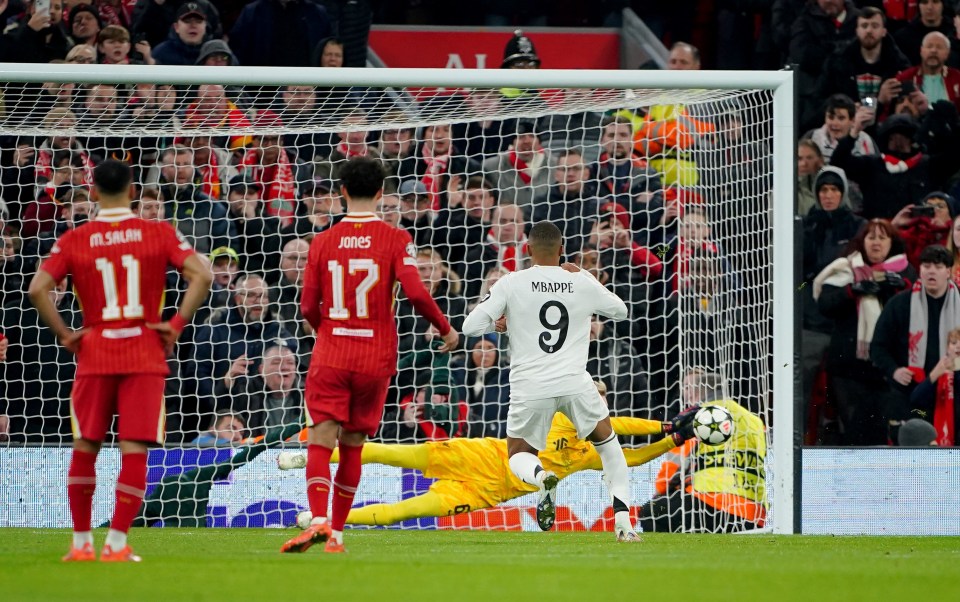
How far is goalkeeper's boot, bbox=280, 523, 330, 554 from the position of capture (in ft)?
22.7

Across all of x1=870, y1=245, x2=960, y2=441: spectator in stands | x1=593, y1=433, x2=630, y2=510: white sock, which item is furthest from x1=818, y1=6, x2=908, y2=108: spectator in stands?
x1=593, y1=433, x2=630, y2=510: white sock

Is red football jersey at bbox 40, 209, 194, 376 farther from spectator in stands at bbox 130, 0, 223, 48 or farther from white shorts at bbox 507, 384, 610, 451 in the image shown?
spectator in stands at bbox 130, 0, 223, 48

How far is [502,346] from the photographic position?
12445 mm

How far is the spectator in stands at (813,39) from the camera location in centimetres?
1422

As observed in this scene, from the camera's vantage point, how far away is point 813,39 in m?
14.3

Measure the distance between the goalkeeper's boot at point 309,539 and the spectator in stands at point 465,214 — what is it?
4654 mm

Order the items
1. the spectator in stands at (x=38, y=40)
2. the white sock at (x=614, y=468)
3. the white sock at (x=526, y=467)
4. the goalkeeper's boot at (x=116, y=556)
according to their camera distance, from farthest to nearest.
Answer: the spectator in stands at (x=38, y=40) → the white sock at (x=614, y=468) → the white sock at (x=526, y=467) → the goalkeeper's boot at (x=116, y=556)

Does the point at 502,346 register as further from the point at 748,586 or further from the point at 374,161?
the point at 748,586

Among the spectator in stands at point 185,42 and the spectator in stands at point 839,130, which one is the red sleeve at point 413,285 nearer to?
the spectator in stands at point 185,42

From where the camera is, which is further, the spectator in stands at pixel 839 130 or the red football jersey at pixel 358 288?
the spectator in stands at pixel 839 130

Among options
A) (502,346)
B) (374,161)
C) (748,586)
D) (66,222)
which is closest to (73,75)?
(66,222)

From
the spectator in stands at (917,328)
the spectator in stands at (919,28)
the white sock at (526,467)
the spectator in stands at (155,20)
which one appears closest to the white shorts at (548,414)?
the white sock at (526,467)

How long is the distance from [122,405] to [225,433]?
468 cm

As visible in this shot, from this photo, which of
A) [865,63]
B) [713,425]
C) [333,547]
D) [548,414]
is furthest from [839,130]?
[333,547]
